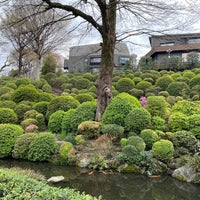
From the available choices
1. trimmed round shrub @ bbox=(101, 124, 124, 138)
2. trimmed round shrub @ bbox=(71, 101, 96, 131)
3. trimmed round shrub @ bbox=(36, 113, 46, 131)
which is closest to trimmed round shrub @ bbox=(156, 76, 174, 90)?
trimmed round shrub @ bbox=(71, 101, 96, 131)

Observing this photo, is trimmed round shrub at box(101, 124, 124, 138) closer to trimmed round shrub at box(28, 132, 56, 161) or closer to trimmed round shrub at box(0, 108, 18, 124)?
trimmed round shrub at box(28, 132, 56, 161)

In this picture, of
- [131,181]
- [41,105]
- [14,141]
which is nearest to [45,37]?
[41,105]

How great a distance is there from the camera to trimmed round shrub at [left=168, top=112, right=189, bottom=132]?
7746 mm

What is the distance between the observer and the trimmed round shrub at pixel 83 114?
867 centimetres

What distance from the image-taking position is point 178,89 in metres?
13.6

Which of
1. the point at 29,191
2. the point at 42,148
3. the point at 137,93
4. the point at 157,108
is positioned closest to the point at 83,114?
the point at 42,148

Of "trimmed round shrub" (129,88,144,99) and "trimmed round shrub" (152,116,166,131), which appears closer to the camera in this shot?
"trimmed round shrub" (152,116,166,131)

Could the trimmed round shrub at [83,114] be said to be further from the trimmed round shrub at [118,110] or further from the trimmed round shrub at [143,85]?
the trimmed round shrub at [143,85]

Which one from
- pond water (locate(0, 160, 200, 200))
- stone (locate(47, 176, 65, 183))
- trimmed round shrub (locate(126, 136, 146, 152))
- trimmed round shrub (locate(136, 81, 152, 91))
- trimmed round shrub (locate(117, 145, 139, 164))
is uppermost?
trimmed round shrub (locate(136, 81, 152, 91))

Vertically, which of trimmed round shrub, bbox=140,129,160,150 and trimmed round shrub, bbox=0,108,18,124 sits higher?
trimmed round shrub, bbox=0,108,18,124

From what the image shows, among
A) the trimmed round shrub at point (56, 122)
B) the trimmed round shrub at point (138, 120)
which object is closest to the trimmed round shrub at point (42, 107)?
the trimmed round shrub at point (56, 122)

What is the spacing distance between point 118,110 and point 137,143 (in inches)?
70.4

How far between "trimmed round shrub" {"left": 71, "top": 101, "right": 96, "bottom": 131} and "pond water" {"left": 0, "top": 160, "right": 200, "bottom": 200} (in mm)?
2087

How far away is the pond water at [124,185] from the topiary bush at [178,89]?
8.10 m
